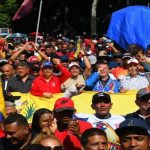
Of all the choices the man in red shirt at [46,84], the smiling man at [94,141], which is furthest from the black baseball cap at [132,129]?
the man in red shirt at [46,84]

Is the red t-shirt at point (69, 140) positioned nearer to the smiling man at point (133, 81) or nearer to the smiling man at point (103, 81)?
the smiling man at point (103, 81)

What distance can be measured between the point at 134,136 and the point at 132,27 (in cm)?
1004

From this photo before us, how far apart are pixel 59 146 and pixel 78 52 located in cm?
990

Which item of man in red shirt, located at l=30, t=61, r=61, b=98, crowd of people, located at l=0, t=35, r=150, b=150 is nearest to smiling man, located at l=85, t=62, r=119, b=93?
crowd of people, located at l=0, t=35, r=150, b=150

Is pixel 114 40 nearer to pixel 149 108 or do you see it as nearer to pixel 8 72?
pixel 8 72

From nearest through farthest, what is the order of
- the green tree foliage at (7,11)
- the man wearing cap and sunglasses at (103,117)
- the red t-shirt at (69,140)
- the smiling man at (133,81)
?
the red t-shirt at (69,140) < the man wearing cap and sunglasses at (103,117) < the smiling man at (133,81) < the green tree foliage at (7,11)

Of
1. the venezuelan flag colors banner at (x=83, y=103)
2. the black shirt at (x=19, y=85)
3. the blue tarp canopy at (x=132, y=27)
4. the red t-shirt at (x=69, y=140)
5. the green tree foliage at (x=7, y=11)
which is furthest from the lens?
the green tree foliage at (x=7, y=11)

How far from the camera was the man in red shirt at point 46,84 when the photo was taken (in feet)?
33.7

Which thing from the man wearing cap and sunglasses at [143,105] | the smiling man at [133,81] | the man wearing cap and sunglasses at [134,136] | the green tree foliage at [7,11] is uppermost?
the man wearing cap and sunglasses at [134,136]

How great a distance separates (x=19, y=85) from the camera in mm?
10867

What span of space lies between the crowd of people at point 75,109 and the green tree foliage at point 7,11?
129 ft

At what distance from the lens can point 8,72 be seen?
11.4 m

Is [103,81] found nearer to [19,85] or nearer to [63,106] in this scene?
[19,85]

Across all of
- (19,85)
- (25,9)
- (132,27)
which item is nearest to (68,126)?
(19,85)
